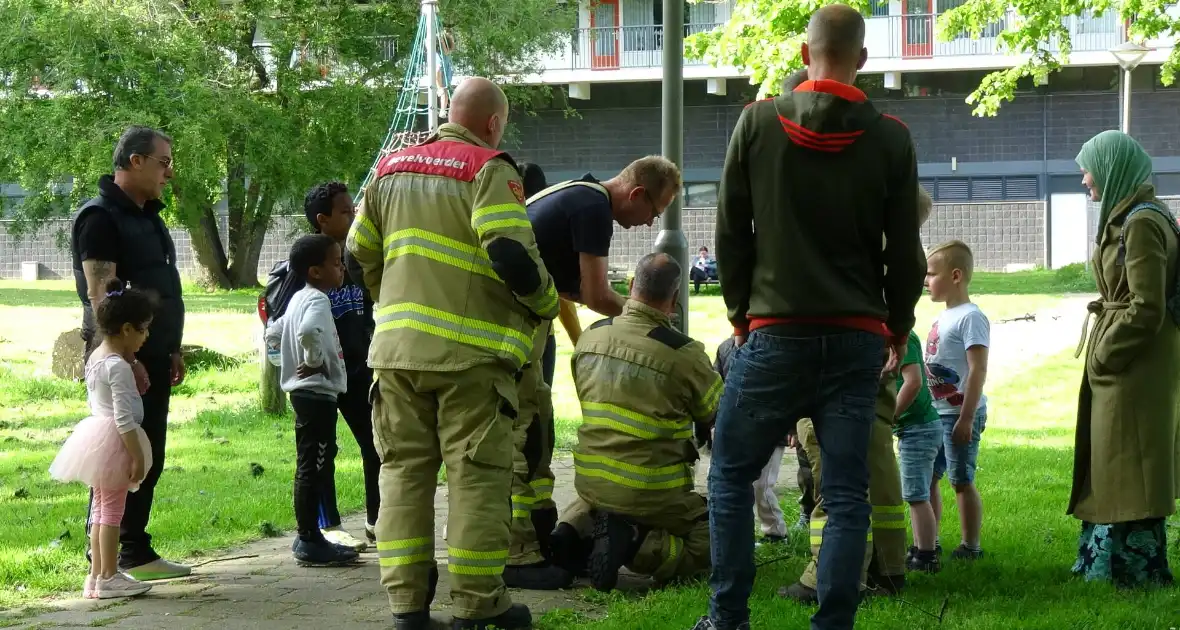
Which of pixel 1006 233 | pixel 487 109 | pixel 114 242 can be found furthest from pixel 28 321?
pixel 1006 233

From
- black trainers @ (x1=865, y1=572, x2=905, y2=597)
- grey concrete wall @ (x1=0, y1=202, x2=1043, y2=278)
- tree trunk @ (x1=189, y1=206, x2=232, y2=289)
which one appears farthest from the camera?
grey concrete wall @ (x1=0, y1=202, x2=1043, y2=278)

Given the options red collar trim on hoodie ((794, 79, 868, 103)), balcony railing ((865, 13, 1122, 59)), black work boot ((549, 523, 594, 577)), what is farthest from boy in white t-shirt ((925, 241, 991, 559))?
balcony railing ((865, 13, 1122, 59))

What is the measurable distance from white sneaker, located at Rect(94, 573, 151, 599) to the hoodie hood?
3.52 m

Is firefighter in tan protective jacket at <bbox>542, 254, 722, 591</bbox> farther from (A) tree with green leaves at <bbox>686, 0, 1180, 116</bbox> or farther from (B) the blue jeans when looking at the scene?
(A) tree with green leaves at <bbox>686, 0, 1180, 116</bbox>

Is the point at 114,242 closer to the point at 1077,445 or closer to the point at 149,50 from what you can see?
the point at 1077,445

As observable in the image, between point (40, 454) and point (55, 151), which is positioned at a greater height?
point (55, 151)

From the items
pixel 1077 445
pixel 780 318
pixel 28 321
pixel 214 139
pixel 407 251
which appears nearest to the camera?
pixel 780 318

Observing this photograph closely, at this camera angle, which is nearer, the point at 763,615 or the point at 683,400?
the point at 763,615

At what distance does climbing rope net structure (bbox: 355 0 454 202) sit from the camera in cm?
2270

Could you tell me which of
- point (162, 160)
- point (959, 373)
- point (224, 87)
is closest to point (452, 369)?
point (162, 160)

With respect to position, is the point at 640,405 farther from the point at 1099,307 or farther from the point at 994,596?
the point at 1099,307

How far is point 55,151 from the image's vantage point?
91.4ft

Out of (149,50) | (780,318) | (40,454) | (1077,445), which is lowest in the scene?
(40,454)

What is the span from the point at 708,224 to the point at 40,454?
31224 millimetres
